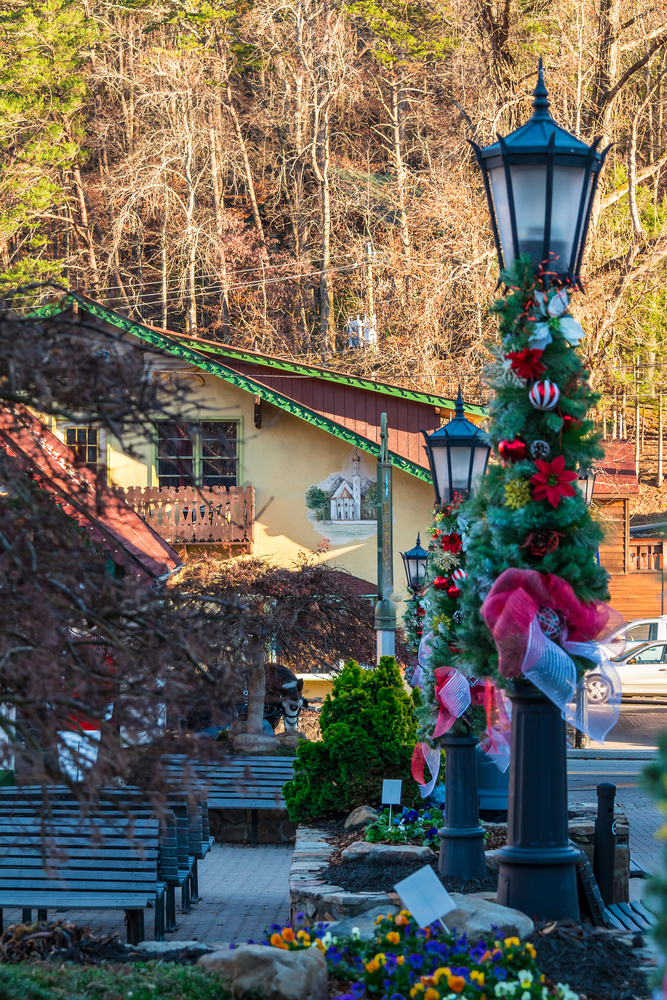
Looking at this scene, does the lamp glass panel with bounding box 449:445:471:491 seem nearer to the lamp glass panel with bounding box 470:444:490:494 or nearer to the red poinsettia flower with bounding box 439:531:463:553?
the lamp glass panel with bounding box 470:444:490:494

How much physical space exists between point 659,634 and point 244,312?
17.8 meters

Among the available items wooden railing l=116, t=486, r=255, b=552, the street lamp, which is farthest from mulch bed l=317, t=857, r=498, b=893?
wooden railing l=116, t=486, r=255, b=552

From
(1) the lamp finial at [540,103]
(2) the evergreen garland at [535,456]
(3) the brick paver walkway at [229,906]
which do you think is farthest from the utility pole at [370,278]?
(2) the evergreen garland at [535,456]

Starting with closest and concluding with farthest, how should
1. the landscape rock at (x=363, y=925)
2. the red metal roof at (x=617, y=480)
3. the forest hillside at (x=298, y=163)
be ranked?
the landscape rock at (x=363, y=925)
the red metal roof at (x=617, y=480)
the forest hillside at (x=298, y=163)

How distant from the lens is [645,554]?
30.8 meters

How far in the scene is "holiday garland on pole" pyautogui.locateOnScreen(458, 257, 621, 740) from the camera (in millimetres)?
5121

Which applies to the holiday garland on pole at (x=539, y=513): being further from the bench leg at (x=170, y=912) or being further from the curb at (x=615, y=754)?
the curb at (x=615, y=754)

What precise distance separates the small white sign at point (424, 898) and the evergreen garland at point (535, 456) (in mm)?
1056

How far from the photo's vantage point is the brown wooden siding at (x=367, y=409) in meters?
21.7

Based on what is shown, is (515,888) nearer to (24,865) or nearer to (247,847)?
(24,865)

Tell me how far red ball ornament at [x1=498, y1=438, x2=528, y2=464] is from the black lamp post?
0.86 m

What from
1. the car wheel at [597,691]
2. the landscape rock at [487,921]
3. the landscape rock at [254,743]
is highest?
the car wheel at [597,691]

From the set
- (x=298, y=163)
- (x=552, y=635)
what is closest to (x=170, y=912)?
(x=552, y=635)

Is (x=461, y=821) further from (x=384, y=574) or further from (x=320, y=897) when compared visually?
(x=384, y=574)
